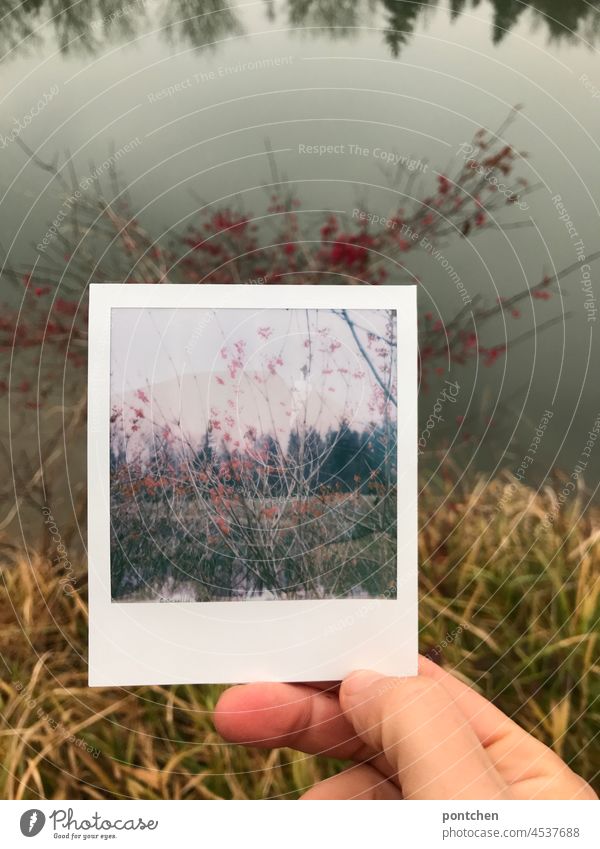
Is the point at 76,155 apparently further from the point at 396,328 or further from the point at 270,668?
the point at 270,668

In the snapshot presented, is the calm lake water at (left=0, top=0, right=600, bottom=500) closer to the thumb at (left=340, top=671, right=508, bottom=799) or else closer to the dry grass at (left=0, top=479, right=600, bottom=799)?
the dry grass at (left=0, top=479, right=600, bottom=799)

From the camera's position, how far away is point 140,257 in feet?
Answer: 3.23
